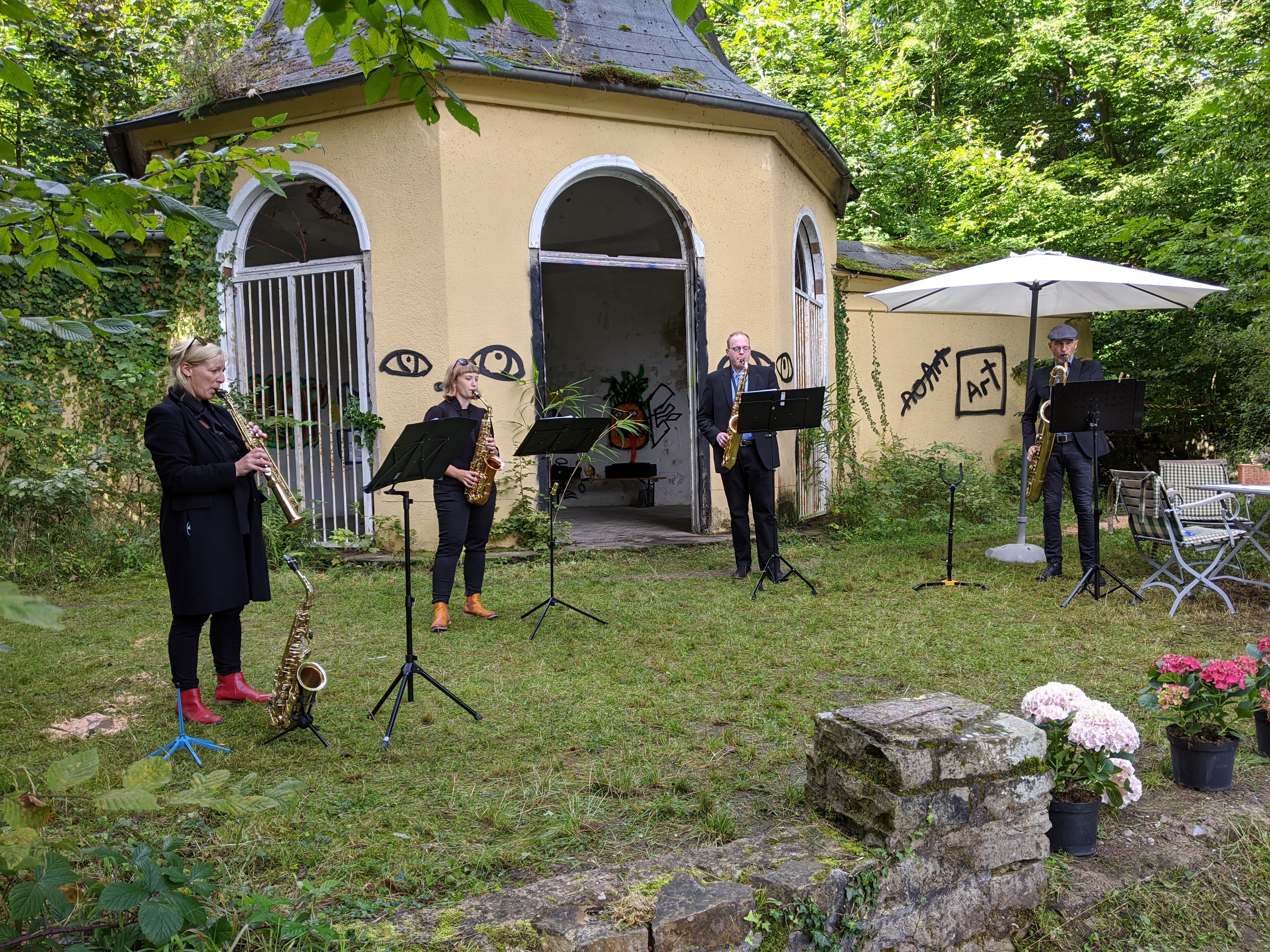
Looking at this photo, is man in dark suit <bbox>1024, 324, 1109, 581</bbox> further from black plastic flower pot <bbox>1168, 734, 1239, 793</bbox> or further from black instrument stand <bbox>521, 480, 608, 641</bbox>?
black instrument stand <bbox>521, 480, 608, 641</bbox>

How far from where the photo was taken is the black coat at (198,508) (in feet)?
13.8

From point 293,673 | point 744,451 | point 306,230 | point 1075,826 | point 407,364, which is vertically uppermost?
point 306,230

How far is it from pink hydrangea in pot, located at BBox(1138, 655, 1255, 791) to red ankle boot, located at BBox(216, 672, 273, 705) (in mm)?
4278

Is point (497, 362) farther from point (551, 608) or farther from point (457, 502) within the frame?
point (551, 608)

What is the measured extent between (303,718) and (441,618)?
7.07 feet

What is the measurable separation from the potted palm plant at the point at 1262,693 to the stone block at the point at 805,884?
2150 mm

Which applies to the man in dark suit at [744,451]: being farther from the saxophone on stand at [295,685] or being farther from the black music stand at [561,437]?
the saxophone on stand at [295,685]

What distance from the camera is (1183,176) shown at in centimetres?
1374

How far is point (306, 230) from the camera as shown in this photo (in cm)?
1346

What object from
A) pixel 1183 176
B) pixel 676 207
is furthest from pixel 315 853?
pixel 1183 176

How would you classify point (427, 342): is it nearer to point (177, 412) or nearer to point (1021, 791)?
point (177, 412)

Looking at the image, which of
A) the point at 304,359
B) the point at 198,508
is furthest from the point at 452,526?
the point at 304,359

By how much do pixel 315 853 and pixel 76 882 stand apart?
86cm

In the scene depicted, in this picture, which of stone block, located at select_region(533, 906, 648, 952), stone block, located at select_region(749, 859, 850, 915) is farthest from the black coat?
stone block, located at select_region(749, 859, 850, 915)
